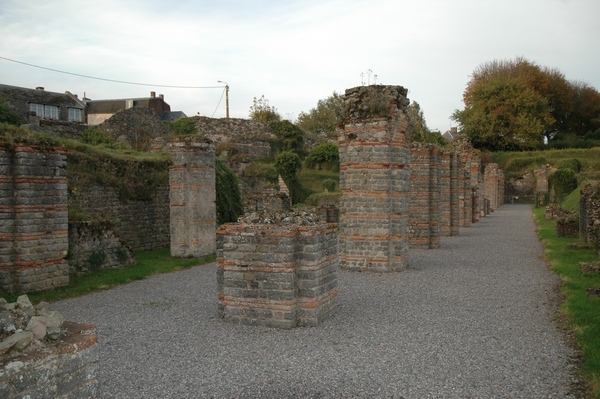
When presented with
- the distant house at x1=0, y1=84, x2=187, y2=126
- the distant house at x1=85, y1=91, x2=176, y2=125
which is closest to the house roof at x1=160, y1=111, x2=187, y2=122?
the distant house at x1=85, y1=91, x2=176, y2=125

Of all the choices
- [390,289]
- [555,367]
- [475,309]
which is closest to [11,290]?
[390,289]

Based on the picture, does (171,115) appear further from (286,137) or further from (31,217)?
(31,217)

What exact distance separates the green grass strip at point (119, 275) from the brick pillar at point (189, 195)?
499mm

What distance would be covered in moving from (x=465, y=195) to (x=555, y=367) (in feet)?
74.3

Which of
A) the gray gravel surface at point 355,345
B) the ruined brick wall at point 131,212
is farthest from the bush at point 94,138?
the gray gravel surface at point 355,345

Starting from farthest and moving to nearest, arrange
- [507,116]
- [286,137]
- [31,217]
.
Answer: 1. [507,116]
2. [286,137]
3. [31,217]

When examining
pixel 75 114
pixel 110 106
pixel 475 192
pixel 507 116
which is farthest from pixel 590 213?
pixel 110 106

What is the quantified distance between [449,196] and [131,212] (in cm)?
Result: 1385

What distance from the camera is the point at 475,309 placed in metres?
9.02

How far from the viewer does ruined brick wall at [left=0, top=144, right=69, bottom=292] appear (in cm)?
1013

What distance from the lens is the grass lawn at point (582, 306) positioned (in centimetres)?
584

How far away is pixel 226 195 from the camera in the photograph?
19406mm

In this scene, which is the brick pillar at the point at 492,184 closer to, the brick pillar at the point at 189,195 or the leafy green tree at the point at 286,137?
the leafy green tree at the point at 286,137

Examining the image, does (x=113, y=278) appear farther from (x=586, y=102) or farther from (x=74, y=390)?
(x=586, y=102)
